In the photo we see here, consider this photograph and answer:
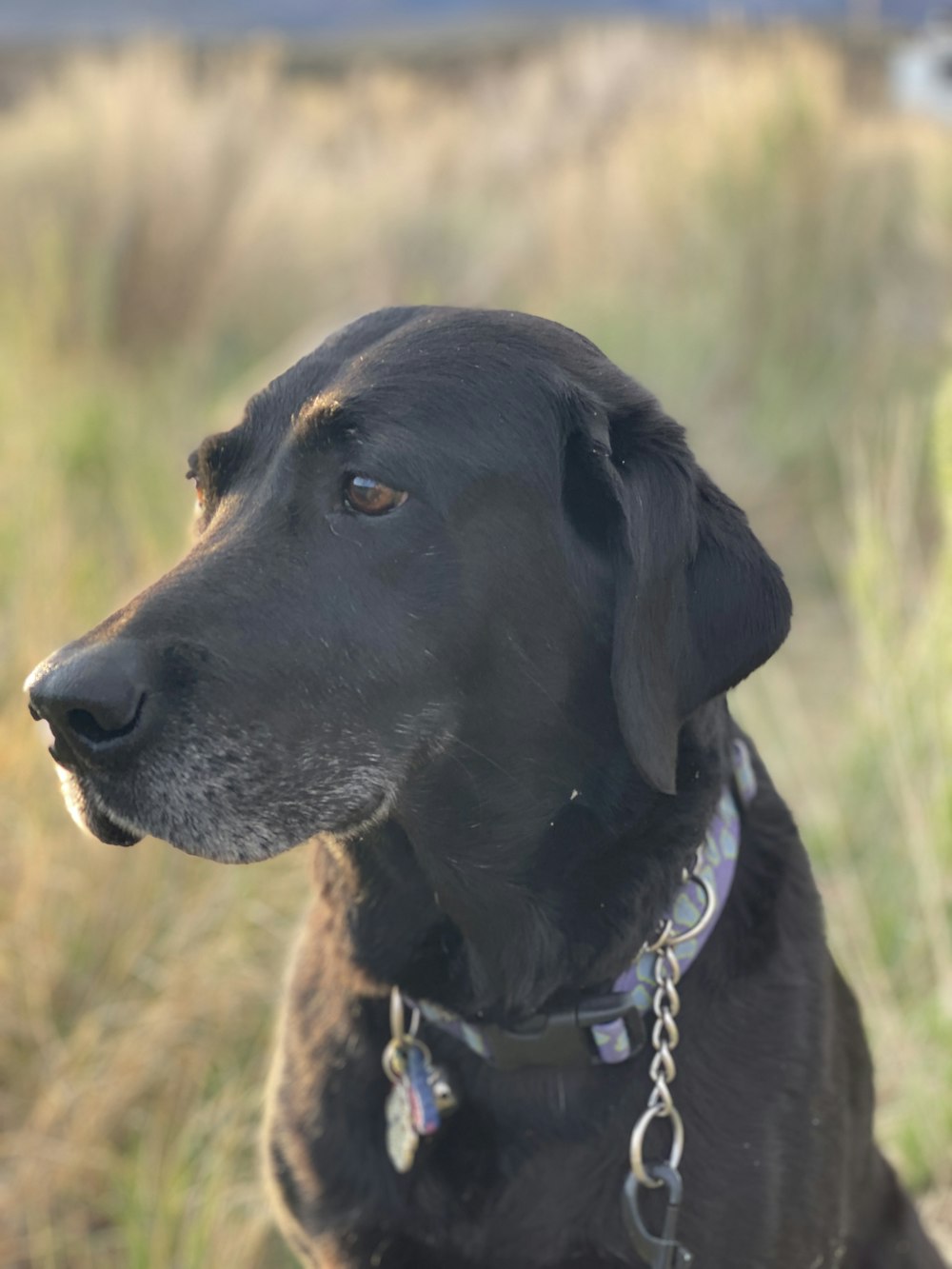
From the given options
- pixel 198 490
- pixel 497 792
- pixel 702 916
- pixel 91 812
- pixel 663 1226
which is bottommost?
pixel 663 1226

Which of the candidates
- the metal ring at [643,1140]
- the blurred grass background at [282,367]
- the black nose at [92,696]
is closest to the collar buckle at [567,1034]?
the metal ring at [643,1140]

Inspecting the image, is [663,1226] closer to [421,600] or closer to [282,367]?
[421,600]

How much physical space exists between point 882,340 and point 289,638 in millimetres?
6008

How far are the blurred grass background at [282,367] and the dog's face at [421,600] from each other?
4.21ft

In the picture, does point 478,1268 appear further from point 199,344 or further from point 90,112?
point 90,112

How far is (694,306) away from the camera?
24.9 feet

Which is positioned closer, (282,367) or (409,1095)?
(409,1095)

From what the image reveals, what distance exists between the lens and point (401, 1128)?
193 centimetres

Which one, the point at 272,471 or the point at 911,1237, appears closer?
the point at 272,471

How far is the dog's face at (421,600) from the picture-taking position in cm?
171

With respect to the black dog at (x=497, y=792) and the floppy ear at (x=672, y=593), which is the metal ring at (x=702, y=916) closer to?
the black dog at (x=497, y=792)

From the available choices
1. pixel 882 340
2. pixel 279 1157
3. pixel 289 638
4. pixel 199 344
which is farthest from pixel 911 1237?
pixel 199 344

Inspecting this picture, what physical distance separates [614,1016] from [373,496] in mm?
781

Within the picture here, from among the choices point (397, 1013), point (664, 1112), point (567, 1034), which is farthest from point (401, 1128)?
point (664, 1112)
